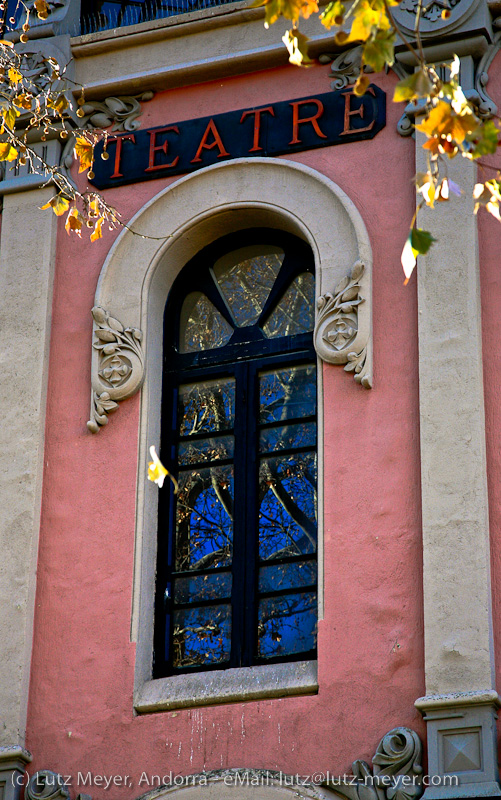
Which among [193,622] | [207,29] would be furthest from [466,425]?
[207,29]

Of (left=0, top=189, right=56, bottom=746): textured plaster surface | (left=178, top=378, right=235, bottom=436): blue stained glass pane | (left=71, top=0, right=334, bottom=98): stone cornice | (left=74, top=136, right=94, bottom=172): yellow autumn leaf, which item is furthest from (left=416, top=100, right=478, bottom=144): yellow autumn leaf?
(left=0, top=189, right=56, bottom=746): textured plaster surface

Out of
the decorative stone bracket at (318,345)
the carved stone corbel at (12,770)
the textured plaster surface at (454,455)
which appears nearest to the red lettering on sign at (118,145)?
the decorative stone bracket at (318,345)

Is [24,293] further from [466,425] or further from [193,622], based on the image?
[466,425]

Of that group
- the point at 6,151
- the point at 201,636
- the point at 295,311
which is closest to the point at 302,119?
the point at 295,311

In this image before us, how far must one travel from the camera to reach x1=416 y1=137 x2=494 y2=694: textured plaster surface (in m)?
10.2

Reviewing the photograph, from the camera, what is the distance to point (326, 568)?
10.9 m

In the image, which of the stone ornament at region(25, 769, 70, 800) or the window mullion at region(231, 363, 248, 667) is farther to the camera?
the window mullion at region(231, 363, 248, 667)

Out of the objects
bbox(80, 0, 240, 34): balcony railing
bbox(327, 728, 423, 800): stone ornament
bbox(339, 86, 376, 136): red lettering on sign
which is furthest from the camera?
bbox(80, 0, 240, 34): balcony railing

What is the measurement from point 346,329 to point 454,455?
1.37 metres

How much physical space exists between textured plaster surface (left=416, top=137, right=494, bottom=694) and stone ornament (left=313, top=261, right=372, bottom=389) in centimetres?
45

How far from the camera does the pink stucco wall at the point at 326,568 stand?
1048 cm

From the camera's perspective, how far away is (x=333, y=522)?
11.1 m

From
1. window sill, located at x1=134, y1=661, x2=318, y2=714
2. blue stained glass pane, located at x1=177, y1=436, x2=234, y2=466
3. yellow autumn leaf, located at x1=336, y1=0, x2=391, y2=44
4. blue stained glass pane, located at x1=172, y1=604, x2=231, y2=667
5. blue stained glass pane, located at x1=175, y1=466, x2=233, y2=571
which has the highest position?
yellow autumn leaf, located at x1=336, y1=0, x2=391, y2=44

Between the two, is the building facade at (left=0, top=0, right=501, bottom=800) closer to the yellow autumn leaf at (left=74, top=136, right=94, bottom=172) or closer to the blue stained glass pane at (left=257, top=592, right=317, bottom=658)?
the blue stained glass pane at (left=257, top=592, right=317, bottom=658)
